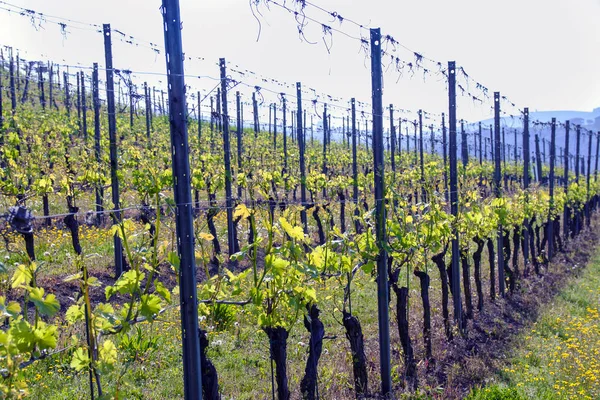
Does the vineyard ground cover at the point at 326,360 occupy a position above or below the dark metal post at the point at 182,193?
below

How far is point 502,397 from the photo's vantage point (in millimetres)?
4828

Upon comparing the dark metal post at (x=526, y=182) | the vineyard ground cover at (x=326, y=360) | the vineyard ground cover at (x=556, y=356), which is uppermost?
the dark metal post at (x=526, y=182)

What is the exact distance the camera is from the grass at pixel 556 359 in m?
5.51

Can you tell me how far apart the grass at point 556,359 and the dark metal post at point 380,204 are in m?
0.81

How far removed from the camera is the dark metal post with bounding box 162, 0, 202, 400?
123 inches

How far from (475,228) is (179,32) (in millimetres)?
6795

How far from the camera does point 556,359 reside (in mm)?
6617

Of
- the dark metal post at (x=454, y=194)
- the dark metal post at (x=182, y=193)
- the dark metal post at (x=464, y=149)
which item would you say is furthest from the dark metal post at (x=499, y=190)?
the dark metal post at (x=182, y=193)

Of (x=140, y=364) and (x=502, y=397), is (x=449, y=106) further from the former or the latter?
(x=140, y=364)

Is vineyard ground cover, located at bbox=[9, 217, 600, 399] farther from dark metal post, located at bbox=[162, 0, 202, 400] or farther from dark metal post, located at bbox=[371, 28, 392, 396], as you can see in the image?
dark metal post, located at bbox=[162, 0, 202, 400]

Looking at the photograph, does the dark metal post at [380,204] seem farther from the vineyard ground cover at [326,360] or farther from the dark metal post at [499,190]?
the dark metal post at [499,190]

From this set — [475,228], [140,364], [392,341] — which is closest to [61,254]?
[140,364]

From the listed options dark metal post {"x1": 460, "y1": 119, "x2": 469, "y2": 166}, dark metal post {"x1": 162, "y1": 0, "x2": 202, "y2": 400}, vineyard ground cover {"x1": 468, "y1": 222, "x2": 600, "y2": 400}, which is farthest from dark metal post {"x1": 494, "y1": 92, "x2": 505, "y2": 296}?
dark metal post {"x1": 162, "y1": 0, "x2": 202, "y2": 400}

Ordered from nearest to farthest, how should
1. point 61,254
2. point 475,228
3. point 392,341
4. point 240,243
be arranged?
point 392,341 < point 475,228 < point 61,254 < point 240,243
